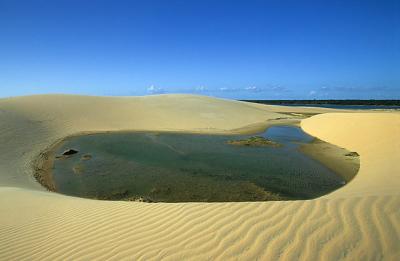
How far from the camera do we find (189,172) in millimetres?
10859

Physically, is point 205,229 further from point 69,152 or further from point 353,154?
point 69,152

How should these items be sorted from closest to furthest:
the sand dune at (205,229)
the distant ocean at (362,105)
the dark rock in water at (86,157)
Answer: the sand dune at (205,229)
the dark rock in water at (86,157)
the distant ocean at (362,105)

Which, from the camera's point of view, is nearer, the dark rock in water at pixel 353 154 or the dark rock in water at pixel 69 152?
the dark rock in water at pixel 353 154

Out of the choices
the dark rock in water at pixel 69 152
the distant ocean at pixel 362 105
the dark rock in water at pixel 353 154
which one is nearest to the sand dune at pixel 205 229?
the dark rock in water at pixel 353 154

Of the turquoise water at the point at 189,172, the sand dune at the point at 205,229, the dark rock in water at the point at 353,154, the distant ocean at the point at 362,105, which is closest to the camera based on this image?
the sand dune at the point at 205,229

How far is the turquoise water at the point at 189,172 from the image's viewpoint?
8602 millimetres

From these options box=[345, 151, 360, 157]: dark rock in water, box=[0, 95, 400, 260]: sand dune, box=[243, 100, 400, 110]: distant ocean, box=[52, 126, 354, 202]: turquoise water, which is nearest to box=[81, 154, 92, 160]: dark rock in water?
box=[52, 126, 354, 202]: turquoise water

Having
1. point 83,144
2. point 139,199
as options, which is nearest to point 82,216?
point 139,199

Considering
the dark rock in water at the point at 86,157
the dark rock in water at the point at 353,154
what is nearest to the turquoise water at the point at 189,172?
the dark rock in water at the point at 86,157

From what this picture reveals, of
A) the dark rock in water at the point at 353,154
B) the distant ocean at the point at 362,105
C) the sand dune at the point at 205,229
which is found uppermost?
the distant ocean at the point at 362,105

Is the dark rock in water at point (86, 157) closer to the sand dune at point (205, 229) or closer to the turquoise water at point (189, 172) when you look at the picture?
the turquoise water at point (189, 172)

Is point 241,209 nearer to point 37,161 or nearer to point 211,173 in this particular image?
point 211,173

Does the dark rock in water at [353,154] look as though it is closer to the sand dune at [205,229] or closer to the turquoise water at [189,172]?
the turquoise water at [189,172]

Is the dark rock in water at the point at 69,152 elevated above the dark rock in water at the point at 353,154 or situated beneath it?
situated beneath
